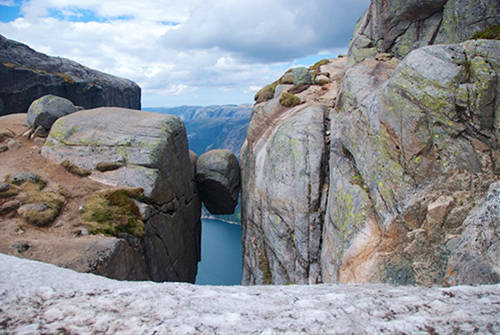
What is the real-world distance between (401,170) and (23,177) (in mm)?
19484

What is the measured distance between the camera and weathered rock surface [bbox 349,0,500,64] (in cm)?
1404

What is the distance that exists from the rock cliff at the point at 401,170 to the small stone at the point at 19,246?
1296cm

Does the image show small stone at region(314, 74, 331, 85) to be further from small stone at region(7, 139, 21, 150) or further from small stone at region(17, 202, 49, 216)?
small stone at region(7, 139, 21, 150)

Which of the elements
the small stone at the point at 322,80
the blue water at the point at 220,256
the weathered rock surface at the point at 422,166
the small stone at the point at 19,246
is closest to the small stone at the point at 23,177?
the small stone at the point at 19,246

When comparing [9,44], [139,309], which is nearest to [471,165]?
[139,309]

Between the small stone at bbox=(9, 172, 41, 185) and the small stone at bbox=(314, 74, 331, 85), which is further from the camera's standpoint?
the small stone at bbox=(314, 74, 331, 85)

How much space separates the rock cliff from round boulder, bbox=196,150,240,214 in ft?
27.8

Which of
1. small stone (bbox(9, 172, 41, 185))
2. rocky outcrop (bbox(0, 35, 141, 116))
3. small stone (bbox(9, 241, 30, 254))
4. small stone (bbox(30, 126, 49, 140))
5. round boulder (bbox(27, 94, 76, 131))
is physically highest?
rocky outcrop (bbox(0, 35, 141, 116))

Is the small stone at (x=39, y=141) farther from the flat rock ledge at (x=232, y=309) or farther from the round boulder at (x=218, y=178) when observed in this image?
the flat rock ledge at (x=232, y=309)

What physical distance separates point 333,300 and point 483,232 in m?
4.31

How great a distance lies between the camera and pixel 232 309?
436cm

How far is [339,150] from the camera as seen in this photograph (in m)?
15.5

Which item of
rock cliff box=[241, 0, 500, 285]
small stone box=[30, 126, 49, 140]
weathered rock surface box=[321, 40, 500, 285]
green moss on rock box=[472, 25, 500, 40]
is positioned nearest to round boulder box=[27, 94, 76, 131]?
small stone box=[30, 126, 49, 140]

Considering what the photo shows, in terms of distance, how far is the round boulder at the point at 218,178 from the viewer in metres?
28.3
